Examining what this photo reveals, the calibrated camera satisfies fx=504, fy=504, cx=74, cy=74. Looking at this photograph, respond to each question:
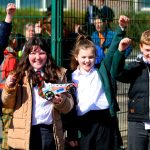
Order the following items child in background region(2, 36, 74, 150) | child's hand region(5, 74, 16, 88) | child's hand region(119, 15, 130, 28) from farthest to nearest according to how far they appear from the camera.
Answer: child's hand region(119, 15, 130, 28) → child in background region(2, 36, 74, 150) → child's hand region(5, 74, 16, 88)

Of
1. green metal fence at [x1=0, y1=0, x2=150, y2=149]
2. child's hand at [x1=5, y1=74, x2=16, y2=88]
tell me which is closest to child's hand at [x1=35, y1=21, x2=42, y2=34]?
green metal fence at [x1=0, y1=0, x2=150, y2=149]

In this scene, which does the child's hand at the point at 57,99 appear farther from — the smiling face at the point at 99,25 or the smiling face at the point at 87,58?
the smiling face at the point at 99,25

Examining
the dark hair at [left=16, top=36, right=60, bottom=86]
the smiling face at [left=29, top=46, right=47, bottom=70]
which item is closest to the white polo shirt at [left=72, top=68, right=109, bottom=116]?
the dark hair at [left=16, top=36, right=60, bottom=86]

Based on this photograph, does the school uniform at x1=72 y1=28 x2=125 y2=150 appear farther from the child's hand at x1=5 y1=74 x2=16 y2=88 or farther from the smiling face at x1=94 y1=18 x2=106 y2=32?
the smiling face at x1=94 y1=18 x2=106 y2=32

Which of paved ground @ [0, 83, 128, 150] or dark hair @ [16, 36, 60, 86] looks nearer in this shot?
dark hair @ [16, 36, 60, 86]

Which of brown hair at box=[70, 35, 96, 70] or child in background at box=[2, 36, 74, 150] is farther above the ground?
brown hair at box=[70, 35, 96, 70]

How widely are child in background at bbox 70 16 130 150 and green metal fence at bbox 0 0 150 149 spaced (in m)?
0.85

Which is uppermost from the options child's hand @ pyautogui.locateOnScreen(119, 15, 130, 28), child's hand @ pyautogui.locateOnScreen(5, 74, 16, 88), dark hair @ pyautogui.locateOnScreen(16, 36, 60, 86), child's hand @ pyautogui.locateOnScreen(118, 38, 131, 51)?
child's hand @ pyautogui.locateOnScreen(119, 15, 130, 28)

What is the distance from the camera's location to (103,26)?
6613 millimetres

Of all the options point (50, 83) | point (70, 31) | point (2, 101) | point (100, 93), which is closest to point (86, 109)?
point (100, 93)

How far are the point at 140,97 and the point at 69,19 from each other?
1677 mm

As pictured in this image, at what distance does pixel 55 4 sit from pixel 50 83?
1.49 metres

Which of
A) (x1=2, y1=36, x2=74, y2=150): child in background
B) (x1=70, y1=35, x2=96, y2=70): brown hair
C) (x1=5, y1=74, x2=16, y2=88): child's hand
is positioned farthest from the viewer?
(x1=70, y1=35, x2=96, y2=70): brown hair

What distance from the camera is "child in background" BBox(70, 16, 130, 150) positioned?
5.02 meters
